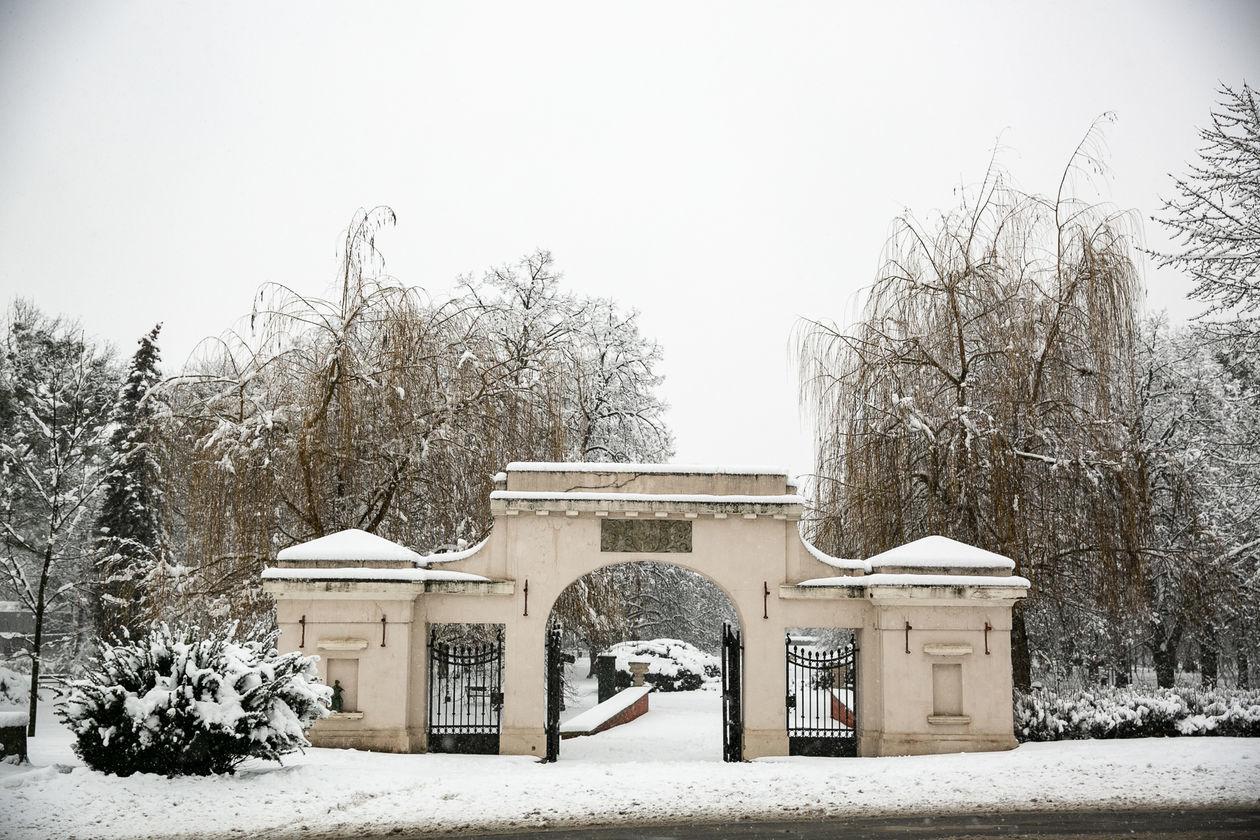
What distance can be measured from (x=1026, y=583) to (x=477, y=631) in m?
9.37

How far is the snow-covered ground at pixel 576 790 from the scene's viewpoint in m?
9.91

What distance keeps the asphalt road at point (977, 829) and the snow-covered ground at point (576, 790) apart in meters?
0.33

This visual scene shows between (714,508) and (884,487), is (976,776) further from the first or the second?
(884,487)

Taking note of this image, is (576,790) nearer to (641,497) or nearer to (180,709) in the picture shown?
(641,497)

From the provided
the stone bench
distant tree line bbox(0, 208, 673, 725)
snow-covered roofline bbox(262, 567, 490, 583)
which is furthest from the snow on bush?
the stone bench

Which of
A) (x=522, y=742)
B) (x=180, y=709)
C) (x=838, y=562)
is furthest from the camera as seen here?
(x=838, y=562)

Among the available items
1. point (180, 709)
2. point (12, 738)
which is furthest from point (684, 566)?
point (12, 738)

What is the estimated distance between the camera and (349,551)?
14.3 m

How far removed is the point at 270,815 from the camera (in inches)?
399

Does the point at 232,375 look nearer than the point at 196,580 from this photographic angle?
No

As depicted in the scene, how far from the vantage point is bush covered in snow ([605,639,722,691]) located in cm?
2900

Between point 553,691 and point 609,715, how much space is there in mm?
6177

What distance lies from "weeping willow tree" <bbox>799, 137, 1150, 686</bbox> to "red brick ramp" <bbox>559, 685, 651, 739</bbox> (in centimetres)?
562

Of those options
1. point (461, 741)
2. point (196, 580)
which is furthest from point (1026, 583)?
point (196, 580)
